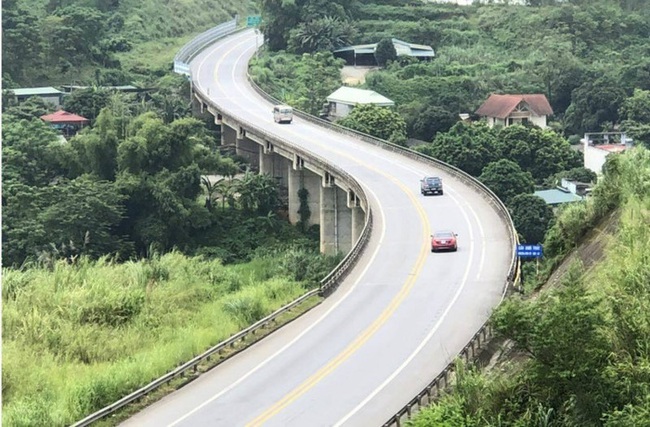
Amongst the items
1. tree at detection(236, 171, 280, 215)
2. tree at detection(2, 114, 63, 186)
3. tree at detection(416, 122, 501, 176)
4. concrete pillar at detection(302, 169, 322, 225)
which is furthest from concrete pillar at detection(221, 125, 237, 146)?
tree at detection(416, 122, 501, 176)

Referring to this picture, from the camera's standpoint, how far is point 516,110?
87.9 meters

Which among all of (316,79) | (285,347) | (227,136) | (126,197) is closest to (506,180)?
(126,197)

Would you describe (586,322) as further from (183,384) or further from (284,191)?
(284,191)

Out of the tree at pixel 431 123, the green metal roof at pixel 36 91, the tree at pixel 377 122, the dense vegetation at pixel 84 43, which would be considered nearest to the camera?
the tree at pixel 377 122

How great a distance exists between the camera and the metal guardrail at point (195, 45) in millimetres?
104800

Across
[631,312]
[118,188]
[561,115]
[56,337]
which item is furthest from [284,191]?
[631,312]

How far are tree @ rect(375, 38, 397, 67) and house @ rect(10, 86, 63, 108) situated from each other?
3435 cm

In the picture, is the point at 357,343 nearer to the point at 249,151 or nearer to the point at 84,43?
the point at 249,151

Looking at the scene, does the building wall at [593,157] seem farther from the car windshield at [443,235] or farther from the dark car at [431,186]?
the car windshield at [443,235]

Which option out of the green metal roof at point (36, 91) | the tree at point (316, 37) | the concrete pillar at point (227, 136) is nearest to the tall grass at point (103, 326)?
the concrete pillar at point (227, 136)

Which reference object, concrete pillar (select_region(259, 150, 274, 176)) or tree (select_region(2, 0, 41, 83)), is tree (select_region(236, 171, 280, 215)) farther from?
tree (select_region(2, 0, 41, 83))

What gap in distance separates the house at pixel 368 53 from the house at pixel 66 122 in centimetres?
3553

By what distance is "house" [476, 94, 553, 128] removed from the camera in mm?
87875

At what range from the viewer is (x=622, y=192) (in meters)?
31.8
